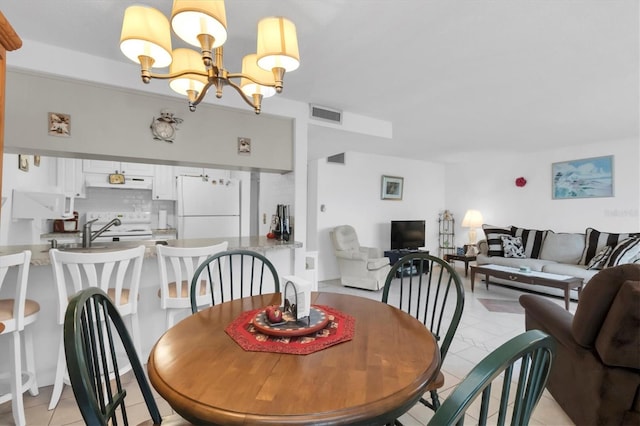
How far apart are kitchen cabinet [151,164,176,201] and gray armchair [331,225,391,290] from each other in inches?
106

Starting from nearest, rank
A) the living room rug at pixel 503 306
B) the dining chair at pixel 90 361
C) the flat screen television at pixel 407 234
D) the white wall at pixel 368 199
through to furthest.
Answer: the dining chair at pixel 90 361 < the living room rug at pixel 503 306 < the white wall at pixel 368 199 < the flat screen television at pixel 407 234

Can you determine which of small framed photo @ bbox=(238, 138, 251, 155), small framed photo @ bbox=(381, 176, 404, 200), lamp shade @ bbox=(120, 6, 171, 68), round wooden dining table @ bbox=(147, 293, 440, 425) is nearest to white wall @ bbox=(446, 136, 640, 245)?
small framed photo @ bbox=(381, 176, 404, 200)

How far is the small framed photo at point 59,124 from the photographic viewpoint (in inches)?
88.7

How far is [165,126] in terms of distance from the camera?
2.62m

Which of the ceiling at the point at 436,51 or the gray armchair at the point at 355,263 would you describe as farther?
the gray armchair at the point at 355,263

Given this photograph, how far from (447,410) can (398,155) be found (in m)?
5.92

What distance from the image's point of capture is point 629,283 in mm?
1432

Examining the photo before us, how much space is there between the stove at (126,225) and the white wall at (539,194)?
599 centimetres

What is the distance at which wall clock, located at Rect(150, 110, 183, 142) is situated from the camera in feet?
8.46

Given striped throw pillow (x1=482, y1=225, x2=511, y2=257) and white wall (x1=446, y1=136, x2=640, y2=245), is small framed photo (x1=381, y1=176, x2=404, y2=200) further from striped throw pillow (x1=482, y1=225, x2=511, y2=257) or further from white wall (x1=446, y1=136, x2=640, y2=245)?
striped throw pillow (x1=482, y1=225, x2=511, y2=257)

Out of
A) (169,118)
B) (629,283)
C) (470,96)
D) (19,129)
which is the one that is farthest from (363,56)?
(19,129)

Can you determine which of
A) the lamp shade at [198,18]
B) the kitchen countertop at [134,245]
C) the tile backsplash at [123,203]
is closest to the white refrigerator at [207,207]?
the tile backsplash at [123,203]

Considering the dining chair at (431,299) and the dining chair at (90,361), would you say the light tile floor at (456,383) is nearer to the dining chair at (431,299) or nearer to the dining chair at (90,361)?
the dining chair at (431,299)

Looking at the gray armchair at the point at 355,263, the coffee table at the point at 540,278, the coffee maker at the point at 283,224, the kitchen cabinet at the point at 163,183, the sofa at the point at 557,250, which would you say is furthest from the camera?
the kitchen cabinet at the point at 163,183
